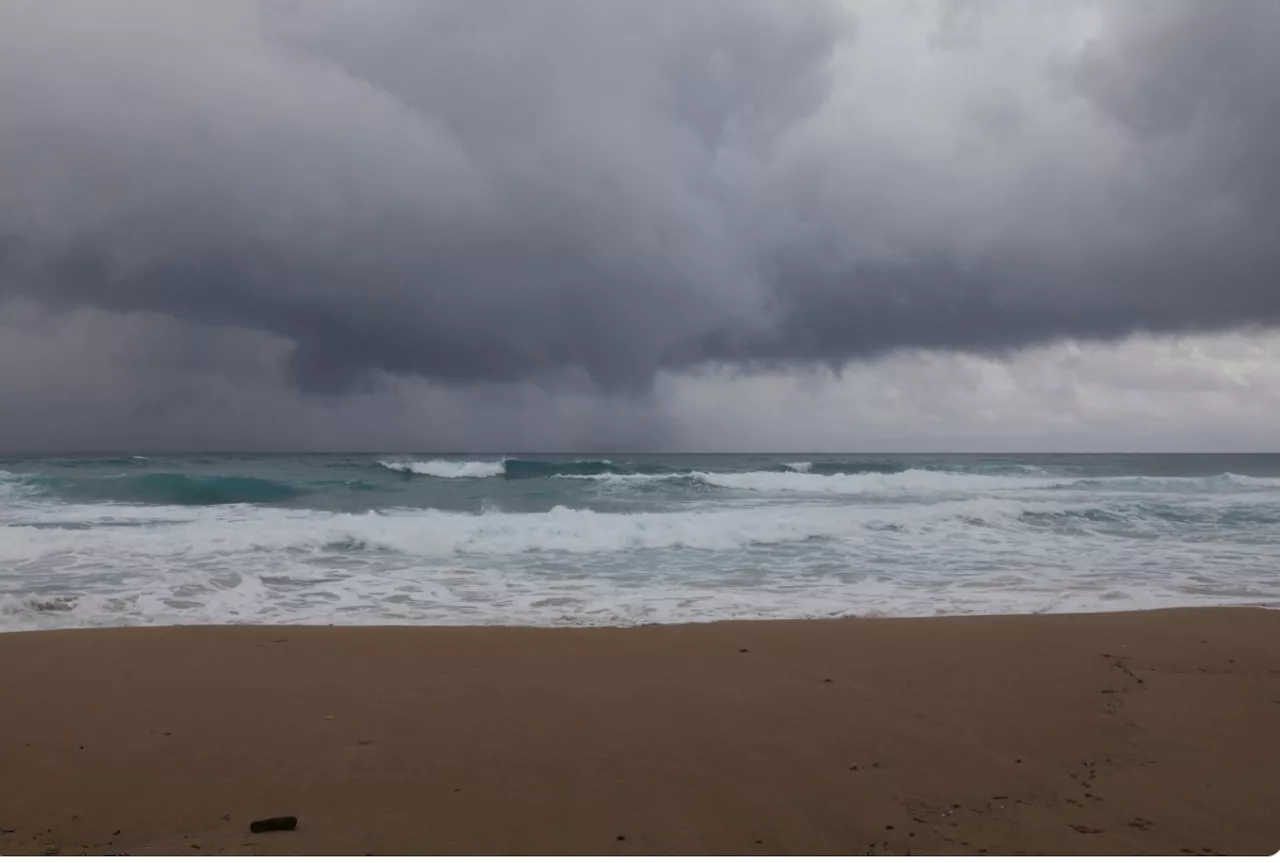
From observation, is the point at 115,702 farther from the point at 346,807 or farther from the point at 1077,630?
the point at 1077,630

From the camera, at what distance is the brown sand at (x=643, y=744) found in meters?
3.10

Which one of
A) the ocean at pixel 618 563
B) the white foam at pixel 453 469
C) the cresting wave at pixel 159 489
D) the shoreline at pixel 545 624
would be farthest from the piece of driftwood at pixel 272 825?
the white foam at pixel 453 469

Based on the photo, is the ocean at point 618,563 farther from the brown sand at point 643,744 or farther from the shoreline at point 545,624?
the brown sand at point 643,744

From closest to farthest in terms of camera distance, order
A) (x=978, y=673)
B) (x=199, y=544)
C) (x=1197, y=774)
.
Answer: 1. (x=1197, y=774)
2. (x=978, y=673)
3. (x=199, y=544)

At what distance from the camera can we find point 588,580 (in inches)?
399

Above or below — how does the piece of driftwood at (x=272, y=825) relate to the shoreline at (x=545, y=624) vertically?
above

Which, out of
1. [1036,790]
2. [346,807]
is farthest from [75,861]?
[1036,790]

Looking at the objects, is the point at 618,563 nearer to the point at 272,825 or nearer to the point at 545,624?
the point at 545,624

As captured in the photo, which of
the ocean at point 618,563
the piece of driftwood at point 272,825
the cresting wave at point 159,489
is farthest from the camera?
the cresting wave at point 159,489

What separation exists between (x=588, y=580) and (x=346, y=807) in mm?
6872

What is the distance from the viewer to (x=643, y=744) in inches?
158

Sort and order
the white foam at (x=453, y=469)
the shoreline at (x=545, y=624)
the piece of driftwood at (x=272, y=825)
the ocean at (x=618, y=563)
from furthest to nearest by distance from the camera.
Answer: the white foam at (x=453, y=469) → the ocean at (x=618, y=563) → the shoreline at (x=545, y=624) → the piece of driftwood at (x=272, y=825)

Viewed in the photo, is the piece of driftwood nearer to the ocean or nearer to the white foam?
the ocean

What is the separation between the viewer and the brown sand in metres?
3.10
